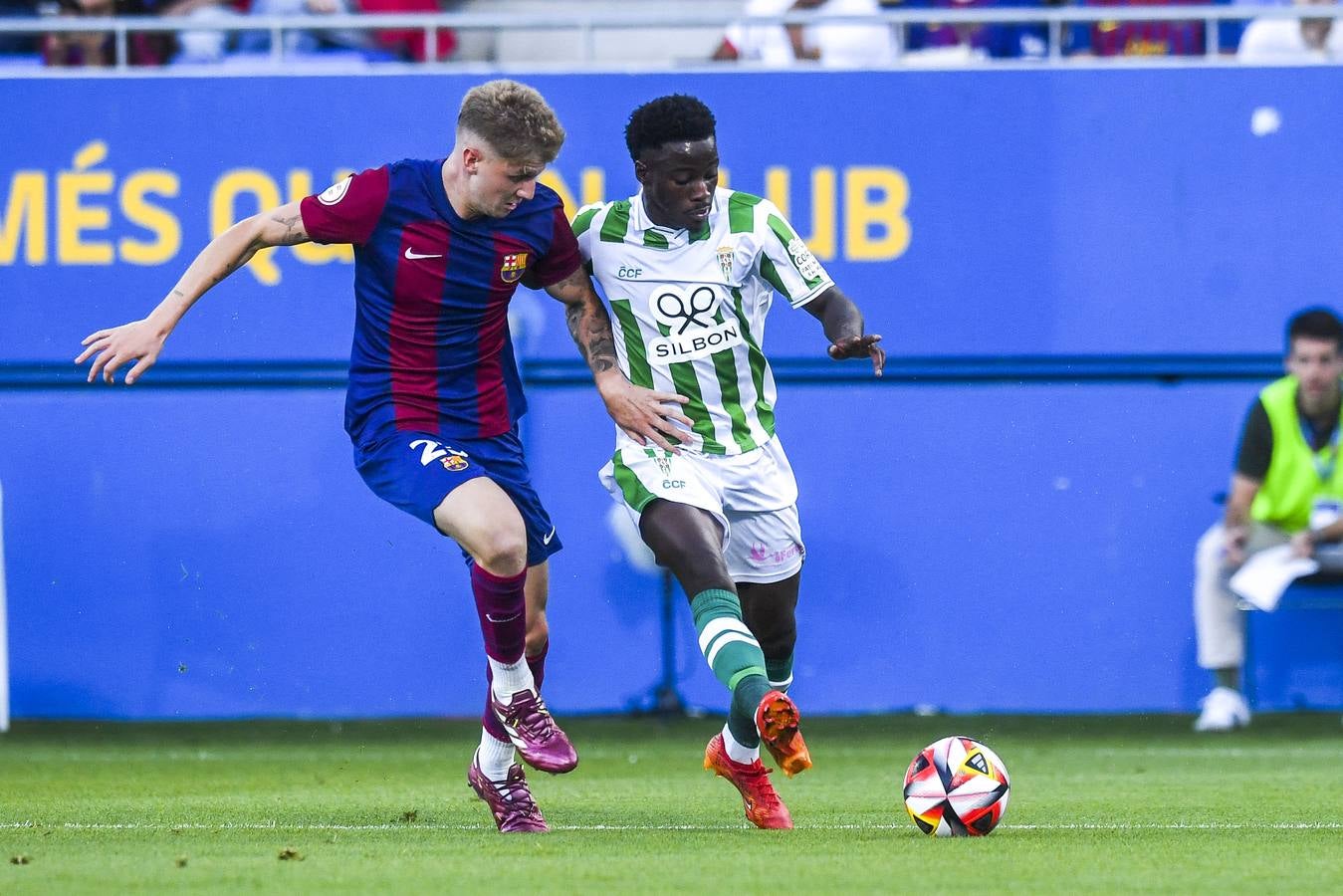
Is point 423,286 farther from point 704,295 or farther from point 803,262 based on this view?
point 803,262

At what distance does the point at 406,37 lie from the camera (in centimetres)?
1043

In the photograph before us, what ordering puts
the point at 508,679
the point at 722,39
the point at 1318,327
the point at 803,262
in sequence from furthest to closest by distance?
1. the point at 722,39
2. the point at 1318,327
3. the point at 803,262
4. the point at 508,679

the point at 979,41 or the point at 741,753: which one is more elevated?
the point at 979,41

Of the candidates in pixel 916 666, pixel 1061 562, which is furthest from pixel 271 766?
pixel 1061 562

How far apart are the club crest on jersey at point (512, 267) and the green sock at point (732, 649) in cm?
106

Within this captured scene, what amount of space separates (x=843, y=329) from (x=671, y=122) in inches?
29.3

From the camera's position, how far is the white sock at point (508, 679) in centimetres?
572

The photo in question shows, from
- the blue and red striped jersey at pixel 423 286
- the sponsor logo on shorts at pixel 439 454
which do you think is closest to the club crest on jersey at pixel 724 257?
the blue and red striped jersey at pixel 423 286

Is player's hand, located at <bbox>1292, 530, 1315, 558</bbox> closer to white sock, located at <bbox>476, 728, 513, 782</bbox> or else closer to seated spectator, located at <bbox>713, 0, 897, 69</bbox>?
seated spectator, located at <bbox>713, 0, 897, 69</bbox>

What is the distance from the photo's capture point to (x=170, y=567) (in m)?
9.75

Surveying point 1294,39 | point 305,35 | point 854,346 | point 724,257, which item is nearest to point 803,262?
point 724,257

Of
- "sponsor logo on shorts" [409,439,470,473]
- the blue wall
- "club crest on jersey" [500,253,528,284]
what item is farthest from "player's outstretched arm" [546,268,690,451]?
the blue wall

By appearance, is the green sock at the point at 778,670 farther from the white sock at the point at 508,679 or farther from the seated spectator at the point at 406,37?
the seated spectator at the point at 406,37

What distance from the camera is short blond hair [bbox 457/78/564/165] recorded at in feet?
18.0
